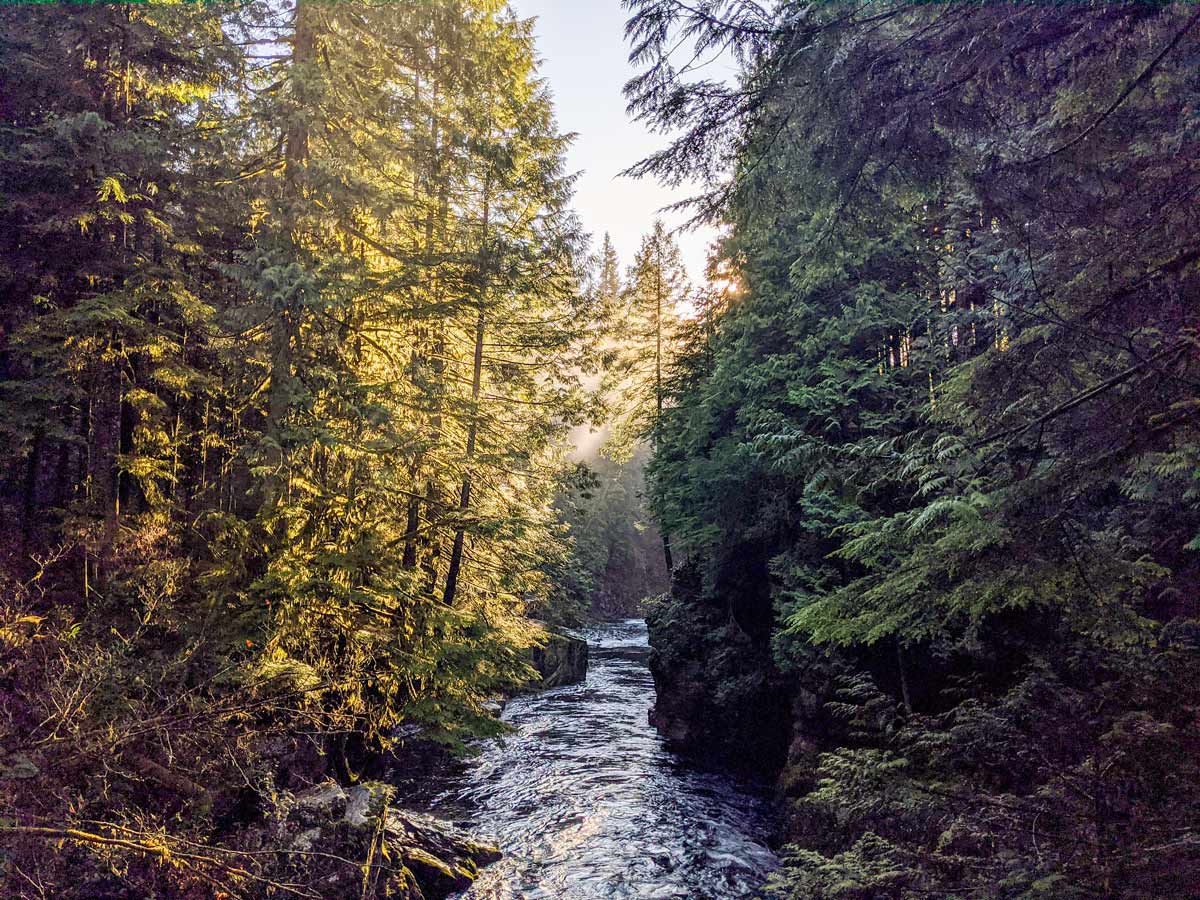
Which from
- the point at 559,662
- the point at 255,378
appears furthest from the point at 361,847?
the point at 559,662

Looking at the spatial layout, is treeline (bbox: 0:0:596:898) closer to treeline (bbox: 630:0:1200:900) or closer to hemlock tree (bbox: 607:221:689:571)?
treeline (bbox: 630:0:1200:900)

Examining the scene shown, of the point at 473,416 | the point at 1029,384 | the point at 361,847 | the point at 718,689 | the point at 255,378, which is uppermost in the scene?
the point at 255,378

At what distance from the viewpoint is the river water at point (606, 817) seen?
9.88 m

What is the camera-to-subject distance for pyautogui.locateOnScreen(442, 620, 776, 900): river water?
988cm

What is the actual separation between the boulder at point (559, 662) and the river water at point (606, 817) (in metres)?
4.10

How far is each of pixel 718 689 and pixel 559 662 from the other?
9527 mm

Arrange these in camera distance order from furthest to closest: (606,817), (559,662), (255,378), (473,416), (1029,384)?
(559,662) < (606,817) < (473,416) < (255,378) < (1029,384)

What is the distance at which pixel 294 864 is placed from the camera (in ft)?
23.1

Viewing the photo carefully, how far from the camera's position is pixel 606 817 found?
485 inches

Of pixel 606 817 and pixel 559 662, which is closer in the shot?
pixel 606 817

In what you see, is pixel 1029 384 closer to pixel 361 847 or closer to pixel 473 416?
pixel 473 416

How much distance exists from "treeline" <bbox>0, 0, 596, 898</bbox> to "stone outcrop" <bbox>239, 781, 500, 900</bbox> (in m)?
0.58

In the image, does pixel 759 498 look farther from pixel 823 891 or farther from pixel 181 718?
pixel 181 718

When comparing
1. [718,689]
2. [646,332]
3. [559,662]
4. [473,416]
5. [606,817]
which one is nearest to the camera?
[473,416]
